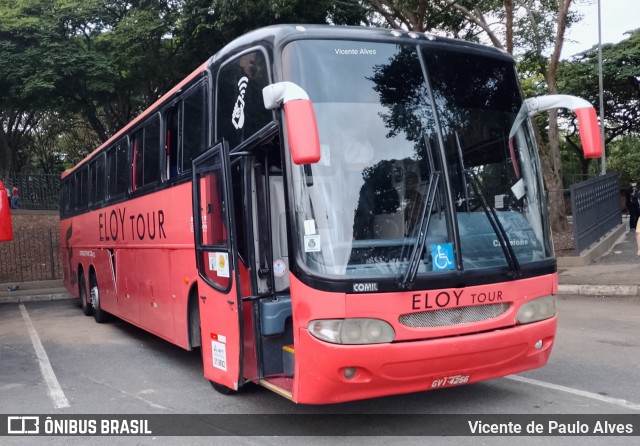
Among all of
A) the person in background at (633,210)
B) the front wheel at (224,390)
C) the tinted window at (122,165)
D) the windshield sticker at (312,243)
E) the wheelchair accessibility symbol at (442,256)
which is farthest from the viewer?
the person in background at (633,210)

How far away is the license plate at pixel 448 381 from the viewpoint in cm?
509

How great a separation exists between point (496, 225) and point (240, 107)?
2509 mm

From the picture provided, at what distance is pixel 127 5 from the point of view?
24.2 meters

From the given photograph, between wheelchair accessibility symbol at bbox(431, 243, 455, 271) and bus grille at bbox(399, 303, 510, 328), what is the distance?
0.33m

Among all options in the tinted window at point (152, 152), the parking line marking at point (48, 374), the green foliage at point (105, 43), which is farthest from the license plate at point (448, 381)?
the green foliage at point (105, 43)

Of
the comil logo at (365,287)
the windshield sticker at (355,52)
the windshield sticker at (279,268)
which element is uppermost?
the windshield sticker at (355,52)

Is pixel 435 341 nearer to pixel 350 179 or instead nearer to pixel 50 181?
pixel 350 179

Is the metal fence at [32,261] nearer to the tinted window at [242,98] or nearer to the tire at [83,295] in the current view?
the tire at [83,295]

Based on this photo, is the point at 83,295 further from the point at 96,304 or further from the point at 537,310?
the point at 537,310

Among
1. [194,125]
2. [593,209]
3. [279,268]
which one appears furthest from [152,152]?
[593,209]

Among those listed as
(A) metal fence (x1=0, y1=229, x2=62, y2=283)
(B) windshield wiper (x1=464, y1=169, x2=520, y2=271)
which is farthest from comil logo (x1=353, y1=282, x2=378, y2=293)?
(A) metal fence (x1=0, y1=229, x2=62, y2=283)

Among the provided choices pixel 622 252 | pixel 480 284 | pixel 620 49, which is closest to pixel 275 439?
pixel 480 284

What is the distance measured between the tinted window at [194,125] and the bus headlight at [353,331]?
2.83 m

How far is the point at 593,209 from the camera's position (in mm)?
17438
